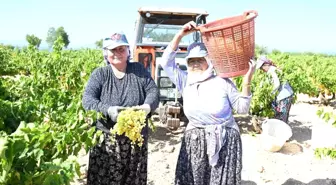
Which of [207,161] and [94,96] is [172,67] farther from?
[207,161]

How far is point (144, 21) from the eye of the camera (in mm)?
7016

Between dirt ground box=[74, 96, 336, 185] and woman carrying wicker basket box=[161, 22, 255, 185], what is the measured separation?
1580 millimetres

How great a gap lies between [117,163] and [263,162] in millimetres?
3008

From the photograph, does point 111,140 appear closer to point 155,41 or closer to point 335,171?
point 335,171

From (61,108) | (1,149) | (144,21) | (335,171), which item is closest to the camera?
(1,149)

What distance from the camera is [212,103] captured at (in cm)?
290

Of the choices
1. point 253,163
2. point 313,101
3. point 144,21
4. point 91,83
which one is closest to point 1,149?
point 91,83

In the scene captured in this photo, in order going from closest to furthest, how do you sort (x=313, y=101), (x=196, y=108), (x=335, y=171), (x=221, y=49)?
(x=221, y=49) < (x=196, y=108) < (x=335, y=171) < (x=313, y=101)

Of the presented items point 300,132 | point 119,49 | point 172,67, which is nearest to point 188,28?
point 172,67

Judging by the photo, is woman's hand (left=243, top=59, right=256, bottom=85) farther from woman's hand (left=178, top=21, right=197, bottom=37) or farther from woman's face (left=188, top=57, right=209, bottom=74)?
woman's hand (left=178, top=21, right=197, bottom=37)

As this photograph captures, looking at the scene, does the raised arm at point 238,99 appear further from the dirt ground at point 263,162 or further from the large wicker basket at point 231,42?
the dirt ground at point 263,162

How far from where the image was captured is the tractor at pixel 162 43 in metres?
6.66

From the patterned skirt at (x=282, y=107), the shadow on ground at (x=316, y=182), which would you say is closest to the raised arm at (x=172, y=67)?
the shadow on ground at (x=316, y=182)

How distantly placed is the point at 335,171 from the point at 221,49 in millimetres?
3366
